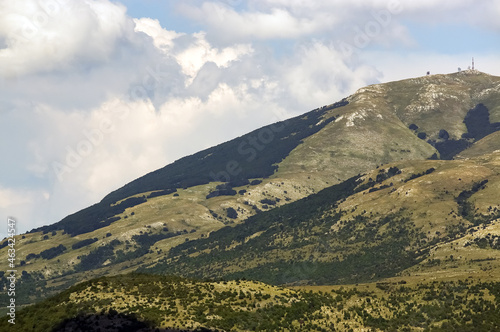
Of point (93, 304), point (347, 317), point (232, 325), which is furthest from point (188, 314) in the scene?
point (347, 317)

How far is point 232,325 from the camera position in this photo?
12812 centimetres

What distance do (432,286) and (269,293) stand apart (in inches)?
1962

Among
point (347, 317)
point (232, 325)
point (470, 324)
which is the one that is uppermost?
point (232, 325)

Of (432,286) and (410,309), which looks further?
(432,286)

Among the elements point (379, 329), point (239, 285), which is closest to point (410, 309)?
point (379, 329)

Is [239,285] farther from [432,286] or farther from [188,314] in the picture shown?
[432,286]

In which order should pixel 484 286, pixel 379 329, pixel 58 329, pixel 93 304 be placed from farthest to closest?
pixel 484 286 → pixel 379 329 → pixel 93 304 → pixel 58 329

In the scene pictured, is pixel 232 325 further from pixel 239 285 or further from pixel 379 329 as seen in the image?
pixel 379 329

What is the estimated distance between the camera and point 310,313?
473 feet

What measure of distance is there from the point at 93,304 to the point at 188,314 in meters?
20.8

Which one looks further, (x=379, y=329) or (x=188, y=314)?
(x=379, y=329)

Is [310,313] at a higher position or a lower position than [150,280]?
lower

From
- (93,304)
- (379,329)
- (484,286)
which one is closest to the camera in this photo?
(93,304)

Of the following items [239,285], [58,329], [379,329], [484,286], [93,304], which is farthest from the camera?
[484,286]
